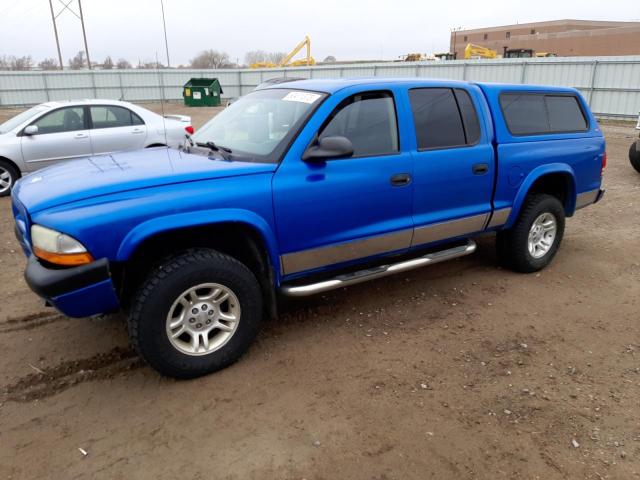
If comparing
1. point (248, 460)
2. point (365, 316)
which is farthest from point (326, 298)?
point (248, 460)

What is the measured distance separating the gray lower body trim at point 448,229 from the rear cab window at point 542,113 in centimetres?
92

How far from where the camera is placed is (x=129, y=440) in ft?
9.06

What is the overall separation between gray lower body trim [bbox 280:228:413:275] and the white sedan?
506 centimetres

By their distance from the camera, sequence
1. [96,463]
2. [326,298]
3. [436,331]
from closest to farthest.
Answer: [96,463]
[436,331]
[326,298]

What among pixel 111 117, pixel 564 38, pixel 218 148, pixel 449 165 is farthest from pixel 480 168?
pixel 564 38

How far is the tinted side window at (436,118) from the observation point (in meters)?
4.06

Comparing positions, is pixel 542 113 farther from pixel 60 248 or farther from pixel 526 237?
pixel 60 248

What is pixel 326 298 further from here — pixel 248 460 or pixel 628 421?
pixel 628 421

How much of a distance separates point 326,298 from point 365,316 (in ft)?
1.61

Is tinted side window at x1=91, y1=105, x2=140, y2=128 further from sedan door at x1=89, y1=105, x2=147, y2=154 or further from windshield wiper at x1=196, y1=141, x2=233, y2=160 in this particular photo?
windshield wiper at x1=196, y1=141, x2=233, y2=160

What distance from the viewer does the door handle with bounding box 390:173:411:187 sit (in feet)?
12.6

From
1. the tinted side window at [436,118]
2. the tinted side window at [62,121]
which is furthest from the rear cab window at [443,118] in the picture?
the tinted side window at [62,121]

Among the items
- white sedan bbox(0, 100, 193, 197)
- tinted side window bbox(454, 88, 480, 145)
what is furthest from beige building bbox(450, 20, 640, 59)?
tinted side window bbox(454, 88, 480, 145)

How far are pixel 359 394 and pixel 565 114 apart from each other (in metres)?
3.86
